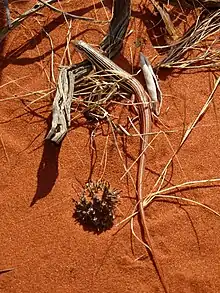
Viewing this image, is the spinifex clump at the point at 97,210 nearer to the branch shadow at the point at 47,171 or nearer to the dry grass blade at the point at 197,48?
the branch shadow at the point at 47,171

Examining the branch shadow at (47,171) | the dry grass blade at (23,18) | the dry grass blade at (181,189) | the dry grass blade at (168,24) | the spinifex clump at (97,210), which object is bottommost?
the dry grass blade at (181,189)

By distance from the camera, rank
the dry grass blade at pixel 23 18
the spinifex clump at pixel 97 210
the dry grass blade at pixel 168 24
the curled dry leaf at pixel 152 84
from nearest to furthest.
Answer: the spinifex clump at pixel 97 210, the curled dry leaf at pixel 152 84, the dry grass blade at pixel 23 18, the dry grass blade at pixel 168 24

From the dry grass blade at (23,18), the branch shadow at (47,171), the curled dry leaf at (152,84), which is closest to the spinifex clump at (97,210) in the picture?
the branch shadow at (47,171)

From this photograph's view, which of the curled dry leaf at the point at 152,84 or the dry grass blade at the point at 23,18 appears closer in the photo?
the curled dry leaf at the point at 152,84

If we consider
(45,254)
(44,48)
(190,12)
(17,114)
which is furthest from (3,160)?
(190,12)

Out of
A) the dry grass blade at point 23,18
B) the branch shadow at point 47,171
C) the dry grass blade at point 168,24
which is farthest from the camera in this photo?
the dry grass blade at point 168,24

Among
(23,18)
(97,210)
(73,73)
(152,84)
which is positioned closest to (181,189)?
(97,210)

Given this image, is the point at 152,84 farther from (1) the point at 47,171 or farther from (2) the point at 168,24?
(1) the point at 47,171
